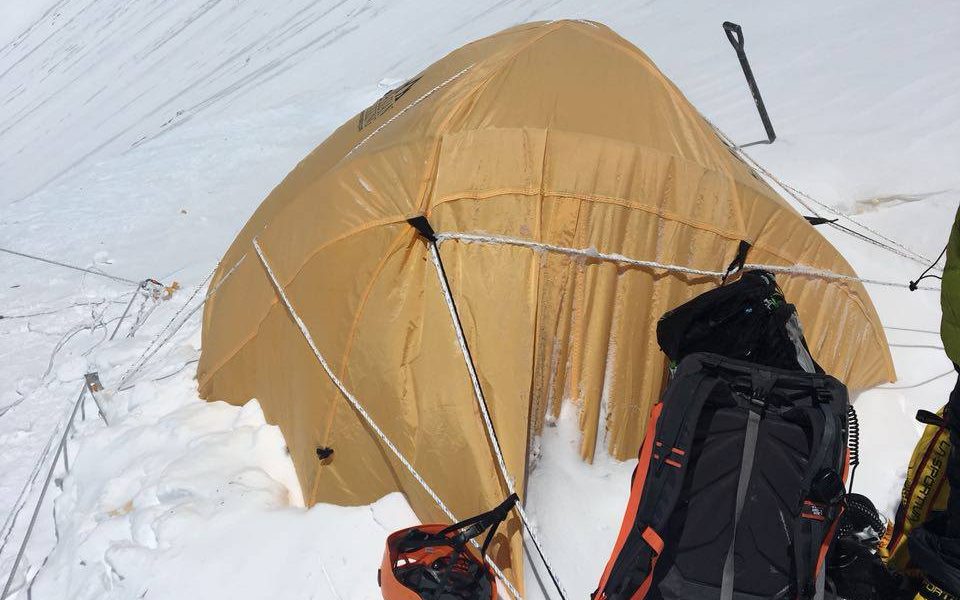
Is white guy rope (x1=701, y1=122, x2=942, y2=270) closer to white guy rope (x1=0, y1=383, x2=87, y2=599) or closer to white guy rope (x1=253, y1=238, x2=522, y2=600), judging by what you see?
white guy rope (x1=253, y1=238, x2=522, y2=600)

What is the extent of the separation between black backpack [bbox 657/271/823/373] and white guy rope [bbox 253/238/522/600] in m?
1.08

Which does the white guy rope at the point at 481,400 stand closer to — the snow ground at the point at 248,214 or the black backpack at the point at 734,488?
the snow ground at the point at 248,214

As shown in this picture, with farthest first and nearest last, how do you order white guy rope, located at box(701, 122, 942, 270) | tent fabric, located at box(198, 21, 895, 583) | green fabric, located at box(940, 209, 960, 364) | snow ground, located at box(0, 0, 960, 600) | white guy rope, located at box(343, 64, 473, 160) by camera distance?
white guy rope, located at box(701, 122, 942, 270) < white guy rope, located at box(343, 64, 473, 160) < snow ground, located at box(0, 0, 960, 600) < tent fabric, located at box(198, 21, 895, 583) < green fabric, located at box(940, 209, 960, 364)

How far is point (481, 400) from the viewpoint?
106 inches

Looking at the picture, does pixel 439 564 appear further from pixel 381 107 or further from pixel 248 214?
pixel 248 214

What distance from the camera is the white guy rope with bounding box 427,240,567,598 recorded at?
257 centimetres

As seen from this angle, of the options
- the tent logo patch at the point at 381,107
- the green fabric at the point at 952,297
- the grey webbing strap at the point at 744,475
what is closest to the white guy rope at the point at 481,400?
the grey webbing strap at the point at 744,475

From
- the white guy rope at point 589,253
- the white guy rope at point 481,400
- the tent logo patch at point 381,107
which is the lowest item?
the white guy rope at point 481,400

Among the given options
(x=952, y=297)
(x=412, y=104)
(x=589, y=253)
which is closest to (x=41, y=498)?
(x=412, y=104)

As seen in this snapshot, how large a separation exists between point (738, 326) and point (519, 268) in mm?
888

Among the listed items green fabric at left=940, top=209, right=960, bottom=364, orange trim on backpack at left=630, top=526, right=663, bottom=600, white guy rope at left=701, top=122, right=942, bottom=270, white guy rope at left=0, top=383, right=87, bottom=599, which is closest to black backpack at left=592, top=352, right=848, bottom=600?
orange trim on backpack at left=630, top=526, right=663, bottom=600

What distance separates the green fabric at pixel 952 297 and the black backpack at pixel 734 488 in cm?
36

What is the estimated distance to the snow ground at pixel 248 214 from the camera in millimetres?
2904

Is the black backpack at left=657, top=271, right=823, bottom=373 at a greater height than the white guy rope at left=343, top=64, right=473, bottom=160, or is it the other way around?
the white guy rope at left=343, top=64, right=473, bottom=160
